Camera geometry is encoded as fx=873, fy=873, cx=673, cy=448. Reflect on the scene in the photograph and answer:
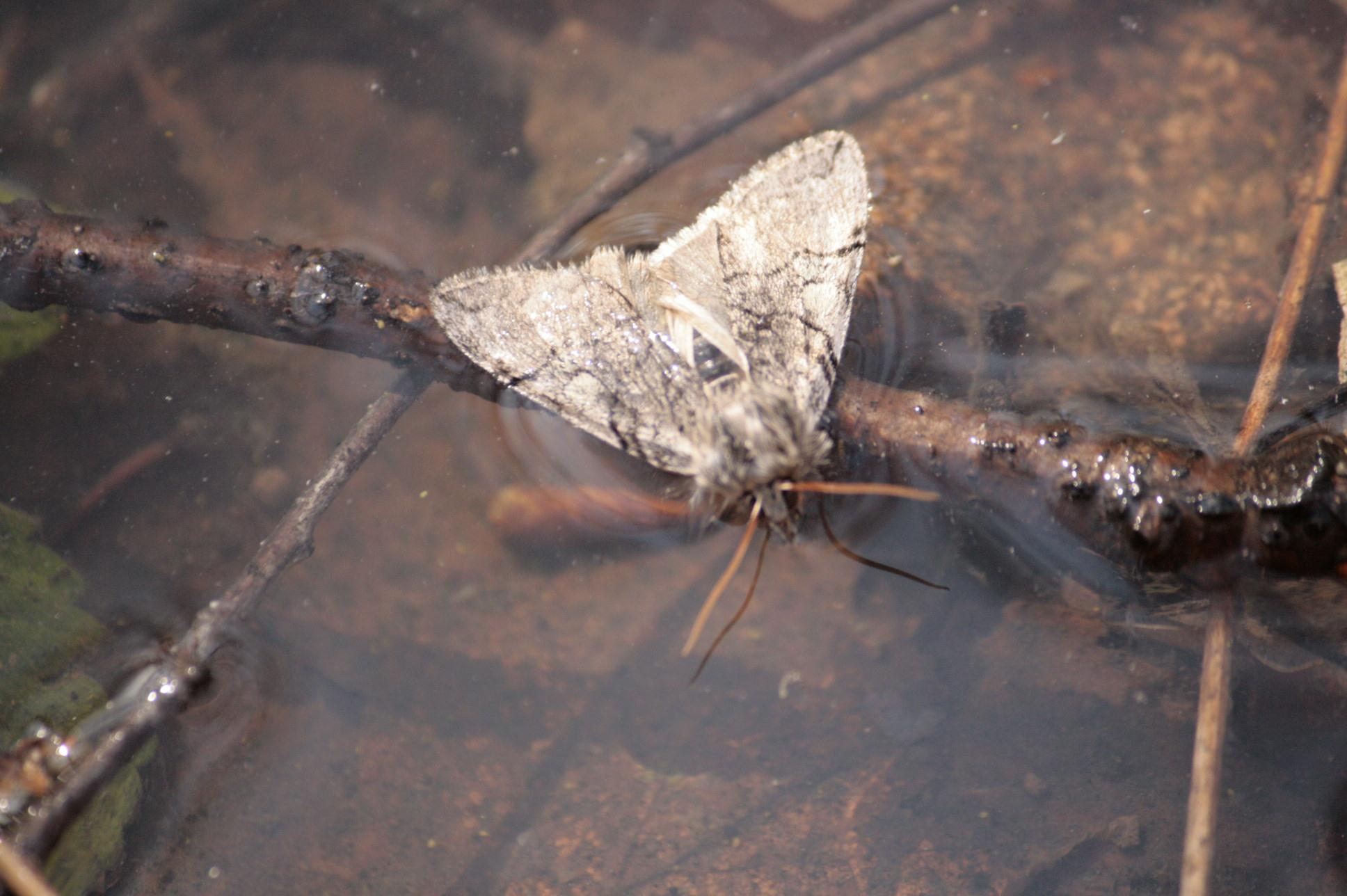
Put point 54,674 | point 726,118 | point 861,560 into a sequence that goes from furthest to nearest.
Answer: point 726,118 < point 861,560 < point 54,674

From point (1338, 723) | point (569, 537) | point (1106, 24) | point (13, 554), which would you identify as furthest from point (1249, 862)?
point (13, 554)

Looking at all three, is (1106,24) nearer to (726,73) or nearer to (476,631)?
(726,73)

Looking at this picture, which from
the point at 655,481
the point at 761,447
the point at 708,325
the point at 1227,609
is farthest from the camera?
the point at 655,481

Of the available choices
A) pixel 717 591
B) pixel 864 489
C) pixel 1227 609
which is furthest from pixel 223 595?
pixel 1227 609

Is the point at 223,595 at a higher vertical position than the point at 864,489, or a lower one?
higher

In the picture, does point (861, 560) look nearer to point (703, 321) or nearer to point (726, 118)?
point (703, 321)

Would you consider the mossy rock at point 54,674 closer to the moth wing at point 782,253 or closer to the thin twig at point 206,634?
the thin twig at point 206,634

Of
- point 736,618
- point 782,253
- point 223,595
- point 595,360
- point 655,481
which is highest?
point 782,253

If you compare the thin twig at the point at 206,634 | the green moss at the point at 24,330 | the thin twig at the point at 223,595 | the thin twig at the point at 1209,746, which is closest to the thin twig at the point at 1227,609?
the thin twig at the point at 1209,746
